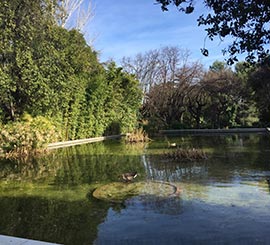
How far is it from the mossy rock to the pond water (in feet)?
0.62

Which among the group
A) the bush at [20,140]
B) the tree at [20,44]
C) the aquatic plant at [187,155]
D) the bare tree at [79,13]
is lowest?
the aquatic plant at [187,155]

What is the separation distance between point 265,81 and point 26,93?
1350 centimetres

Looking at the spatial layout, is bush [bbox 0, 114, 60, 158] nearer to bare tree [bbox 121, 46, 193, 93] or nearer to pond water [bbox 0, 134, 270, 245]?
pond water [bbox 0, 134, 270, 245]

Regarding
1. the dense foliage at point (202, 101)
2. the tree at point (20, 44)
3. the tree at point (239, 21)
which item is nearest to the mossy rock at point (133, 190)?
the tree at point (239, 21)

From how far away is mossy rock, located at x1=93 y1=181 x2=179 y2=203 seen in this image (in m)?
6.14

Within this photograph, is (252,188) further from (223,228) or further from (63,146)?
(63,146)

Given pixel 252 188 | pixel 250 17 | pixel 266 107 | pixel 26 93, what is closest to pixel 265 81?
pixel 266 107

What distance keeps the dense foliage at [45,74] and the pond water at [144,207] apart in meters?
5.77

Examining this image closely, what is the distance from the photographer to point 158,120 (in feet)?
87.6

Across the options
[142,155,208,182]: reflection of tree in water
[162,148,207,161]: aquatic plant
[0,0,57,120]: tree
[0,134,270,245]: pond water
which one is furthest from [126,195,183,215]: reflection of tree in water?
[0,0,57,120]: tree

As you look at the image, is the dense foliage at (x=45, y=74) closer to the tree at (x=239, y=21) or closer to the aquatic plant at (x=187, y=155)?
the aquatic plant at (x=187, y=155)

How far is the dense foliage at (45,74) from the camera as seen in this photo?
13.7 metres

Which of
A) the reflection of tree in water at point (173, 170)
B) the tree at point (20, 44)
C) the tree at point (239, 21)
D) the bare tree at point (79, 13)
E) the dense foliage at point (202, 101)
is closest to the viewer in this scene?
the tree at point (239, 21)

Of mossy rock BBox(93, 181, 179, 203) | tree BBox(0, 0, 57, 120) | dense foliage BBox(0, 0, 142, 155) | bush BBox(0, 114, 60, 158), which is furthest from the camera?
dense foliage BBox(0, 0, 142, 155)
